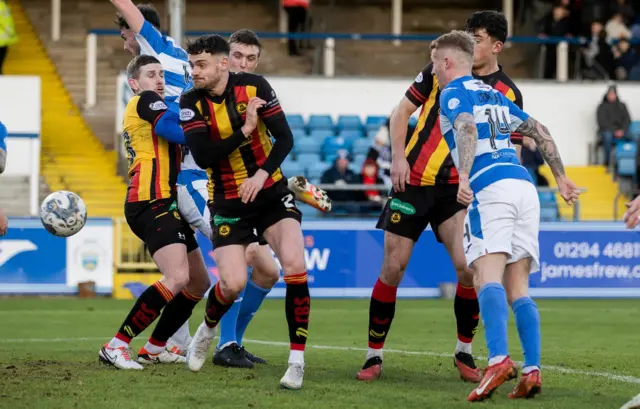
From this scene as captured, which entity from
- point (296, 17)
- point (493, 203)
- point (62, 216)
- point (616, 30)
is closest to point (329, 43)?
point (296, 17)

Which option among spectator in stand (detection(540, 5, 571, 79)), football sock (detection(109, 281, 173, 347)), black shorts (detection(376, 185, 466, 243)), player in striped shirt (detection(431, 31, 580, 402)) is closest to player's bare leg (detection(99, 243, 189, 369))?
football sock (detection(109, 281, 173, 347))

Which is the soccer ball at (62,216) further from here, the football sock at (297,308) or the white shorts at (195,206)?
the football sock at (297,308)

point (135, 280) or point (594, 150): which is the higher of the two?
point (594, 150)

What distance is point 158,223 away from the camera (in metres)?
8.58

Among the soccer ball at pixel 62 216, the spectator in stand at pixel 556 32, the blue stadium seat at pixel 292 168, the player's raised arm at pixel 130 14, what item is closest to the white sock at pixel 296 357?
the soccer ball at pixel 62 216

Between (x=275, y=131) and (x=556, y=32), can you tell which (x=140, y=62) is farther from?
(x=556, y=32)

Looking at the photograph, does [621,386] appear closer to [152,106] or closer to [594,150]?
[152,106]

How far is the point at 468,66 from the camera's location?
24.0ft

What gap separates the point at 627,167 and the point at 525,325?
1575 cm

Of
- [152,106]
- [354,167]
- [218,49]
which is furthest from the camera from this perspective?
[354,167]

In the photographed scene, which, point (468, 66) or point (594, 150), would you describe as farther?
point (594, 150)

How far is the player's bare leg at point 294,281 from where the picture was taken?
757 centimetres

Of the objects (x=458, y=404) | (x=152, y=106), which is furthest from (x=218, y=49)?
(x=458, y=404)

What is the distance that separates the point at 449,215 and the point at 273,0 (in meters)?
20.4
